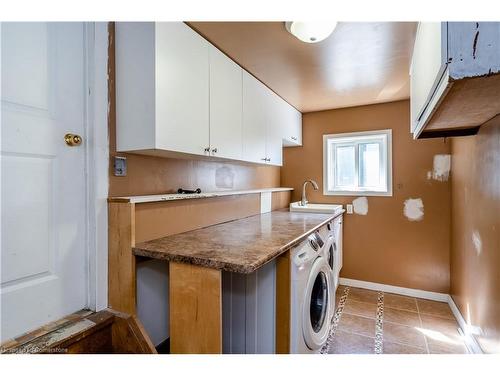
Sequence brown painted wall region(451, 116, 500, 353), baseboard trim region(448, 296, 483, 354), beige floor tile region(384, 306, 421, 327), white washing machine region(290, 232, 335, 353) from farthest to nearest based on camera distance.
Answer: beige floor tile region(384, 306, 421, 327) < baseboard trim region(448, 296, 483, 354) < brown painted wall region(451, 116, 500, 353) < white washing machine region(290, 232, 335, 353)

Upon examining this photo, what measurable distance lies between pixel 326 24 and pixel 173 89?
90cm

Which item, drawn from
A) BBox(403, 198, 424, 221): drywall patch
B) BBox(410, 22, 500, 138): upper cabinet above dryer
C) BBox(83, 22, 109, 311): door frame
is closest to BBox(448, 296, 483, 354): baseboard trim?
BBox(403, 198, 424, 221): drywall patch

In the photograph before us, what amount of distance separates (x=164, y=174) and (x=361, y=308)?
219 centimetres

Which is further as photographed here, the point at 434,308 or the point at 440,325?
the point at 434,308

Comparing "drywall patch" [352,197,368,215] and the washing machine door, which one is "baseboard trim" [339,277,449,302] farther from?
the washing machine door

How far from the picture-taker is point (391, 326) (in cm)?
213

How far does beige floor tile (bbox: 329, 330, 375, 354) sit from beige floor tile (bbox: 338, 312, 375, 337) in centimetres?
7

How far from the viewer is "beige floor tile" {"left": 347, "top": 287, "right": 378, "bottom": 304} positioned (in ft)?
8.55

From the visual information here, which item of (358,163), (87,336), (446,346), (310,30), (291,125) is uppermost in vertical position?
(310,30)

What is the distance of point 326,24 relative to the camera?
139 cm

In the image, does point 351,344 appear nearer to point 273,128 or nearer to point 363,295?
point 363,295

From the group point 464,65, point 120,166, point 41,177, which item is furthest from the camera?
point 120,166

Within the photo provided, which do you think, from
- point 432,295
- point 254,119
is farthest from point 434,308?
point 254,119
